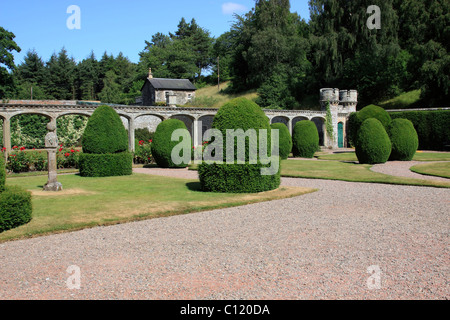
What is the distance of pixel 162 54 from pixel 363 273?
54.5 meters

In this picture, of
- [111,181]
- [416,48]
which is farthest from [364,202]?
[416,48]

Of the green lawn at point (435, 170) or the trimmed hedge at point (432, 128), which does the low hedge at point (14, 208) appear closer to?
the green lawn at point (435, 170)

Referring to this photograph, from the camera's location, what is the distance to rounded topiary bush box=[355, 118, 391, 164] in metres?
16.8

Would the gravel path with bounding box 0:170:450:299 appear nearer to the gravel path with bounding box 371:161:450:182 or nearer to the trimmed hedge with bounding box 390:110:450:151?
the gravel path with bounding box 371:161:450:182

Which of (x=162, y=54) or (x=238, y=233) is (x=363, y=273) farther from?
(x=162, y=54)

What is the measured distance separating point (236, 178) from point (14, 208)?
499 cm

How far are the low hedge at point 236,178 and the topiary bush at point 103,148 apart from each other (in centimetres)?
519

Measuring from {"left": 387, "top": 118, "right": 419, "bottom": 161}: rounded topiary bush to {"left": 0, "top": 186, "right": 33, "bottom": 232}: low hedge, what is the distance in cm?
1589

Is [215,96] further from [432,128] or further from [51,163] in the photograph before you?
[51,163]

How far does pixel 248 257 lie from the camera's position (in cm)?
489

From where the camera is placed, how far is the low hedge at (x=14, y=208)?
618 cm

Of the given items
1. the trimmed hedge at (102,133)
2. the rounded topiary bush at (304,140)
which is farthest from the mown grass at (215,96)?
the trimmed hedge at (102,133)

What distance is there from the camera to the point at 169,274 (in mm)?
4312

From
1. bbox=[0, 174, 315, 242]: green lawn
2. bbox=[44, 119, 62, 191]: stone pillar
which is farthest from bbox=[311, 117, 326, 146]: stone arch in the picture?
bbox=[44, 119, 62, 191]: stone pillar
